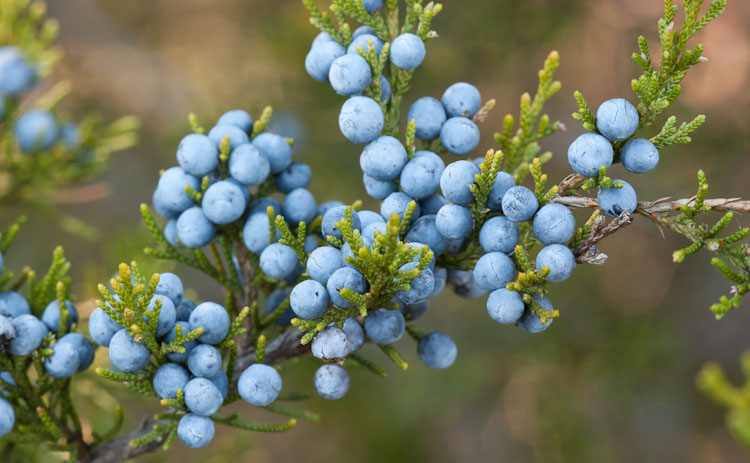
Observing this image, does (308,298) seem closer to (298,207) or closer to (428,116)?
(298,207)

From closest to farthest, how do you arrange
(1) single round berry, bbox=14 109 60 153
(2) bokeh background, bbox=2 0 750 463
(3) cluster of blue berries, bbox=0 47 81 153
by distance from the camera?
1. (3) cluster of blue berries, bbox=0 47 81 153
2. (1) single round berry, bbox=14 109 60 153
3. (2) bokeh background, bbox=2 0 750 463

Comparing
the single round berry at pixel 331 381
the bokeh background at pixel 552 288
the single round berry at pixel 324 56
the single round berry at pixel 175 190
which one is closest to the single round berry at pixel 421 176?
the single round berry at pixel 324 56

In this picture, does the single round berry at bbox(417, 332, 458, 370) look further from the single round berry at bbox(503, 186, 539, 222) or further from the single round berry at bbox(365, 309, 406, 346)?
the single round berry at bbox(503, 186, 539, 222)

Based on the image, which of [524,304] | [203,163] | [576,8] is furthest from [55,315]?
[576,8]

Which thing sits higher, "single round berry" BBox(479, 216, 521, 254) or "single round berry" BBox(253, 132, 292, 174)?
"single round berry" BBox(253, 132, 292, 174)

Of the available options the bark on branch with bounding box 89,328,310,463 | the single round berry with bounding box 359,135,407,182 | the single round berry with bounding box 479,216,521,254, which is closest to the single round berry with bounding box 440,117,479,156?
the single round berry with bounding box 359,135,407,182

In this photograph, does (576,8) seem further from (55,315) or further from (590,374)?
(55,315)

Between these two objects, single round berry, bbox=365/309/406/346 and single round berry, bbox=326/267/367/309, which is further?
single round berry, bbox=365/309/406/346
